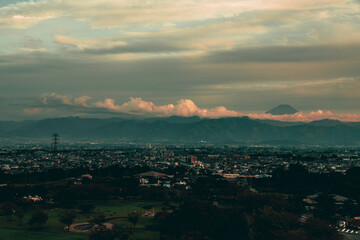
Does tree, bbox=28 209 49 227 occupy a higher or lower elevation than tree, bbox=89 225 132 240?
lower

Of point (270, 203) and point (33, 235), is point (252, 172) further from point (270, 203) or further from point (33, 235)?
point (33, 235)

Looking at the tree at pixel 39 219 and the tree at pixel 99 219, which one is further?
the tree at pixel 99 219

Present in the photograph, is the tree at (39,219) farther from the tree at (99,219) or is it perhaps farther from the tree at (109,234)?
the tree at (109,234)

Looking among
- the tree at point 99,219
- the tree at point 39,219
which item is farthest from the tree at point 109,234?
the tree at point 39,219

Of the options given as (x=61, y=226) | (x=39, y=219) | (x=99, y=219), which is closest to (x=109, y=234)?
(x=99, y=219)

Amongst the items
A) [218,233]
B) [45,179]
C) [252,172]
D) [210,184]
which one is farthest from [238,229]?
[252,172]

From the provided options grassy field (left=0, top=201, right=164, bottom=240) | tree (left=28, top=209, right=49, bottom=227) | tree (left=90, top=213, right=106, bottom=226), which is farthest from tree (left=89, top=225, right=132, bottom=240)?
tree (left=28, top=209, right=49, bottom=227)

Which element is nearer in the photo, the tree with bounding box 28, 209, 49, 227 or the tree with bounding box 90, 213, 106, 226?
the tree with bounding box 28, 209, 49, 227

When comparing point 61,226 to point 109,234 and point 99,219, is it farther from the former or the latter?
point 109,234

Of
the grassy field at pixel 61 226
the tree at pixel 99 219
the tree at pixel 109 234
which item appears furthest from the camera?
the tree at pixel 99 219

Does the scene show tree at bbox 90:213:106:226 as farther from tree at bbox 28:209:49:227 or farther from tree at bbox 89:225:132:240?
tree at bbox 89:225:132:240
